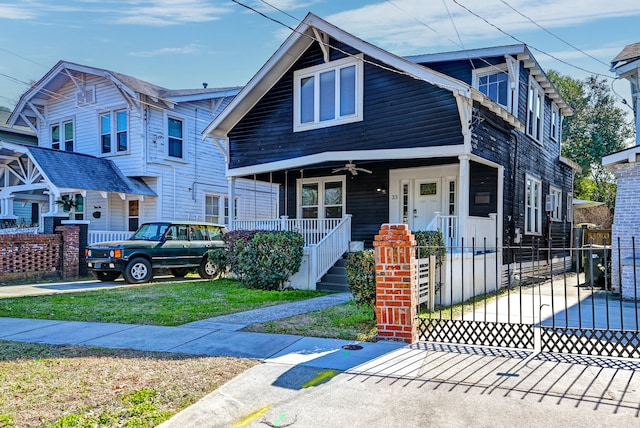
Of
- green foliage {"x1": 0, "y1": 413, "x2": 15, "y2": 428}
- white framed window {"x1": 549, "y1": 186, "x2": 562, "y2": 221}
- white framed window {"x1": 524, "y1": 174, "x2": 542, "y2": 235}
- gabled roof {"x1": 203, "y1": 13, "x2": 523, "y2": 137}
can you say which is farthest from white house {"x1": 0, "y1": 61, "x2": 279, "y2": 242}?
green foliage {"x1": 0, "y1": 413, "x2": 15, "y2": 428}

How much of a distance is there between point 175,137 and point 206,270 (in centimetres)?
703

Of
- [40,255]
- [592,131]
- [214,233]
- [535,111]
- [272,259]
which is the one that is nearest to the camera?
[272,259]

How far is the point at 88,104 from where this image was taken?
64.7 ft

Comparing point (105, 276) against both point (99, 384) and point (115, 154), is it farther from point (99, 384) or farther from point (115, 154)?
point (99, 384)

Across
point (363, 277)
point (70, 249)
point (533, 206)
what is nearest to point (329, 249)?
point (363, 277)

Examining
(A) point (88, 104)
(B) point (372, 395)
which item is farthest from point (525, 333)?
(A) point (88, 104)

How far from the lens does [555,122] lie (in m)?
18.6

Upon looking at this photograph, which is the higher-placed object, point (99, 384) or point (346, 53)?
point (346, 53)

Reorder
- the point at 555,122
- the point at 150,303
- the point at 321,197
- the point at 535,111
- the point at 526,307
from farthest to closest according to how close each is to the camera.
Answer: the point at 555,122 → the point at 321,197 → the point at 535,111 → the point at 526,307 → the point at 150,303

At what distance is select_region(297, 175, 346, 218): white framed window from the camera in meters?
15.6

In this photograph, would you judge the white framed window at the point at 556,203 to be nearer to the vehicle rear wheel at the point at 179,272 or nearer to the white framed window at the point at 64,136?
the vehicle rear wheel at the point at 179,272

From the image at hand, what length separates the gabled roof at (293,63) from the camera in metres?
10.6

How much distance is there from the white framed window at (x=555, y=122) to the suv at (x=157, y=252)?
13212 mm

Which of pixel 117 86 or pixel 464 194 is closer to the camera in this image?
pixel 464 194
